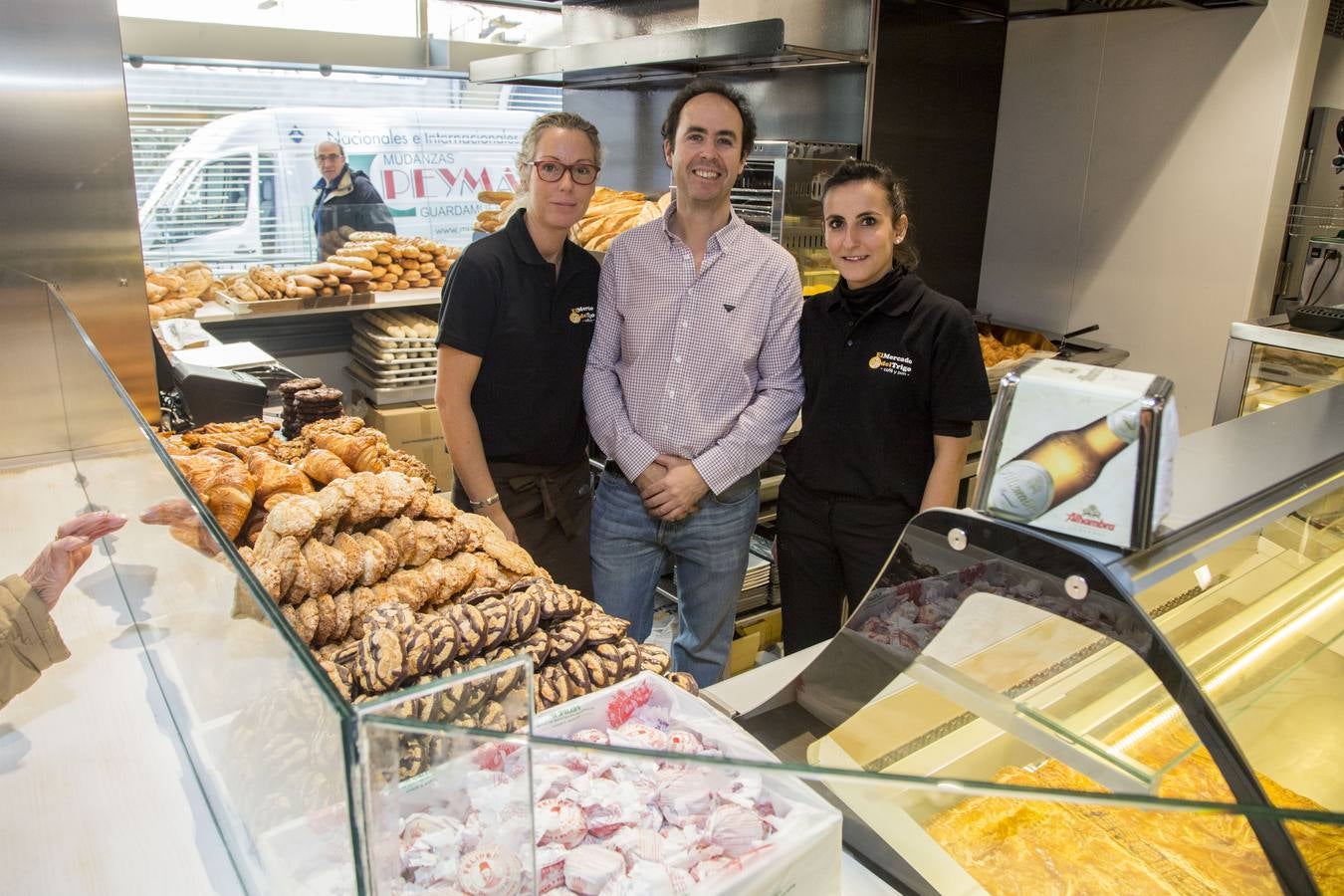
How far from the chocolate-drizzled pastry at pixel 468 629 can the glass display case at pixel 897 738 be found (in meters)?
0.13

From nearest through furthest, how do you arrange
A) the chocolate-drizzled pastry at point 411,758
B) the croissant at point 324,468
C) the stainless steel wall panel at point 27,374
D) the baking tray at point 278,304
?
the chocolate-drizzled pastry at point 411,758 → the croissant at point 324,468 → the stainless steel wall panel at point 27,374 → the baking tray at point 278,304

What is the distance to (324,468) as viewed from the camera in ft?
6.15

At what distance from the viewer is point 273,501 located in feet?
5.69

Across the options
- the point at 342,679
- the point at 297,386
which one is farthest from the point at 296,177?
the point at 342,679

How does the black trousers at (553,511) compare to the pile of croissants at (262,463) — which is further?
the black trousers at (553,511)

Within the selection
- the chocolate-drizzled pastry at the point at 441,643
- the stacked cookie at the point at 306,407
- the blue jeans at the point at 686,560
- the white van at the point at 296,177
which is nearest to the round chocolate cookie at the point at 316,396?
the stacked cookie at the point at 306,407

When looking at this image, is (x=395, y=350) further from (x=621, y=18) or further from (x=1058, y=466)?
(x=1058, y=466)

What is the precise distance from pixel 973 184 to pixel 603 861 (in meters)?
4.19

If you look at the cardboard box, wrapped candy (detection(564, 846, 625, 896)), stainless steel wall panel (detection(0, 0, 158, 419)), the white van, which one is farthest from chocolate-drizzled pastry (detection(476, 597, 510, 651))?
the white van

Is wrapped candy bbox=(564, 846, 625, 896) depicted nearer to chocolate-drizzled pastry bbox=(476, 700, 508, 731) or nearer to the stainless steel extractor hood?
chocolate-drizzled pastry bbox=(476, 700, 508, 731)

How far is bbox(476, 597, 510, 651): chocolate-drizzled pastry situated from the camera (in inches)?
49.3

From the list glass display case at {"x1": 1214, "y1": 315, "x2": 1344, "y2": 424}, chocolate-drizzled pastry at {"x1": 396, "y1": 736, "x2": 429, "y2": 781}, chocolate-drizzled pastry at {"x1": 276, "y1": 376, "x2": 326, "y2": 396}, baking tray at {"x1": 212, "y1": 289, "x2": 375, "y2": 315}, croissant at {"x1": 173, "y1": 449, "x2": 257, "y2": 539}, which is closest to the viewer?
A: chocolate-drizzled pastry at {"x1": 396, "y1": 736, "x2": 429, "y2": 781}

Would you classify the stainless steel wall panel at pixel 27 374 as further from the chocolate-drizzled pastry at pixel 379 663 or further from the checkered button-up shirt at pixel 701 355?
the chocolate-drizzled pastry at pixel 379 663

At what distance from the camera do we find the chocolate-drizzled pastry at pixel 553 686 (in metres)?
1.24
